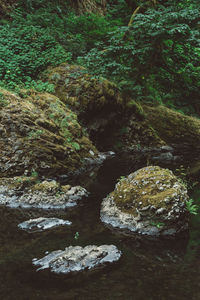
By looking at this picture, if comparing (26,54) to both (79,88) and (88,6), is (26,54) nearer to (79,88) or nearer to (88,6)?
(79,88)

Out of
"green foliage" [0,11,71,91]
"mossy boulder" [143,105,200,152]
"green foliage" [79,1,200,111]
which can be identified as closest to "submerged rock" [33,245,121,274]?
"green foliage" [0,11,71,91]

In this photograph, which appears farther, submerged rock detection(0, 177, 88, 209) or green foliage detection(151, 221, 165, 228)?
submerged rock detection(0, 177, 88, 209)

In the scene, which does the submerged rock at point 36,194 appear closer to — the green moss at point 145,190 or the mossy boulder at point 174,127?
the green moss at point 145,190

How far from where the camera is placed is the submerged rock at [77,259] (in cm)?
324

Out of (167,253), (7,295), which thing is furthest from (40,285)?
(167,253)

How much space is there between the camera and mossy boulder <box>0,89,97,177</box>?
637cm

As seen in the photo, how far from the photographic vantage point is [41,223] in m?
4.43

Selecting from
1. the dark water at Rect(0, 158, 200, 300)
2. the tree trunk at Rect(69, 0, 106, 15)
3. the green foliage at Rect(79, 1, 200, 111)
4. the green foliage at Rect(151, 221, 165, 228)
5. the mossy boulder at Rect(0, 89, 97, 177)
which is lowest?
the green foliage at Rect(151, 221, 165, 228)

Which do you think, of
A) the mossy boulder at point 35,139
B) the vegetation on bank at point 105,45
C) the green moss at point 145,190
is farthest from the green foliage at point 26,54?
the green moss at point 145,190

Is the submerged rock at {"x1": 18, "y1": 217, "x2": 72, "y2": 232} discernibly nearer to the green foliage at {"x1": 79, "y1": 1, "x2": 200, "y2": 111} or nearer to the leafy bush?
the leafy bush

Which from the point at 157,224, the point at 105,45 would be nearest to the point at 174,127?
the point at 105,45

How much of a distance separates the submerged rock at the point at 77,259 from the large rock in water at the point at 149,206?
3.08 ft

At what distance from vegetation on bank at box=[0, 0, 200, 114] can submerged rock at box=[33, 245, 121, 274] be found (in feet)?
20.5

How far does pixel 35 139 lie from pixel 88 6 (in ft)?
41.1
